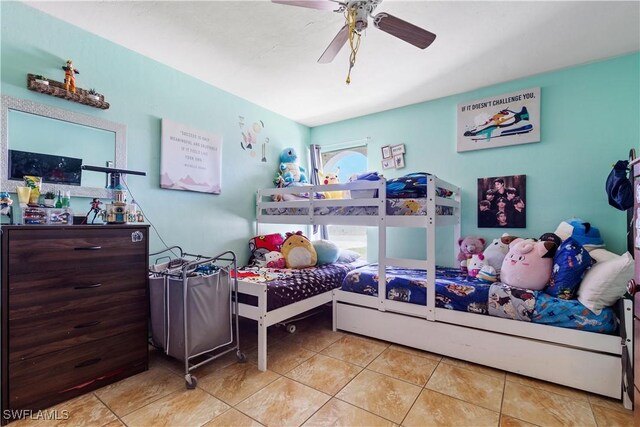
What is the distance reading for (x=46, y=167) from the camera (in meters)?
1.92

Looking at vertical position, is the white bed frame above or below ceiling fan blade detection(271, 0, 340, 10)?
below

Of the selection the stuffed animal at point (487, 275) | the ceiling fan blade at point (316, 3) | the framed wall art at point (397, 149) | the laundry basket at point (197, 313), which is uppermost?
the ceiling fan blade at point (316, 3)

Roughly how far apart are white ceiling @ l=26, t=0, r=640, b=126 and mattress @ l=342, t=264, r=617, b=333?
1.84 m

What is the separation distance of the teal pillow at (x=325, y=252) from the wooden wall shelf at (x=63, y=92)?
2216 millimetres

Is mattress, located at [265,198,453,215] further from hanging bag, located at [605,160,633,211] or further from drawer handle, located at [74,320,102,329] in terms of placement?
drawer handle, located at [74,320,102,329]

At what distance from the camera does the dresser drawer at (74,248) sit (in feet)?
4.89

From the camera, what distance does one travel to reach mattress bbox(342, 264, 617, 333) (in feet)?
5.75

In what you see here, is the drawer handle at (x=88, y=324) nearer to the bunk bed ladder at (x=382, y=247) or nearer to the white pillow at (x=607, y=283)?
the bunk bed ladder at (x=382, y=247)

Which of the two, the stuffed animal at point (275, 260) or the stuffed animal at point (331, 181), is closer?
the stuffed animal at point (275, 260)

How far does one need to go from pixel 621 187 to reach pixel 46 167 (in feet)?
12.7

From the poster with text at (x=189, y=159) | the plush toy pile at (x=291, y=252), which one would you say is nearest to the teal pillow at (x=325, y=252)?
the plush toy pile at (x=291, y=252)

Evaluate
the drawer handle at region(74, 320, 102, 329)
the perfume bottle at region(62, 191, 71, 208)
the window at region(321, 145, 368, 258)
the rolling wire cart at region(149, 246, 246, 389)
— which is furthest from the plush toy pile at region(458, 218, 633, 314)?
the perfume bottle at region(62, 191, 71, 208)

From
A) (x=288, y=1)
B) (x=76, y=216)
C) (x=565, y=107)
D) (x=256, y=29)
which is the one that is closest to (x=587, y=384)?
(x=565, y=107)

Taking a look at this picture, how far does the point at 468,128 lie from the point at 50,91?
352 cm
